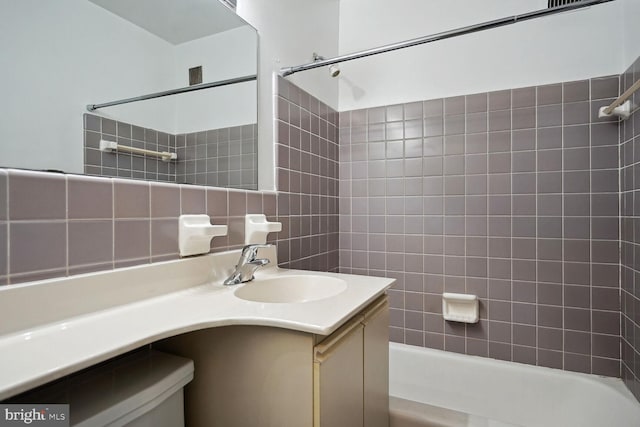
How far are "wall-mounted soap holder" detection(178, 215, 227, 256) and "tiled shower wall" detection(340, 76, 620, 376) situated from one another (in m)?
1.23

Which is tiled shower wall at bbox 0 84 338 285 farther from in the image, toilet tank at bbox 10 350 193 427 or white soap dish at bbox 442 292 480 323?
white soap dish at bbox 442 292 480 323

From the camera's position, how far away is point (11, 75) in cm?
67

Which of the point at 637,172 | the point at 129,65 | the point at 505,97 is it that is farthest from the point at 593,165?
the point at 129,65

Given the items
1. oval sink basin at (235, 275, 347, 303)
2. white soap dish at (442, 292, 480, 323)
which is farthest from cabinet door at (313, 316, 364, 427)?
white soap dish at (442, 292, 480, 323)

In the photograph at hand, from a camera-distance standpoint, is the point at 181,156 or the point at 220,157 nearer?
the point at 181,156

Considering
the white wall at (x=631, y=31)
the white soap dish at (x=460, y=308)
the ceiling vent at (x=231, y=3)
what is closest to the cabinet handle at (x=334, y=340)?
the white soap dish at (x=460, y=308)

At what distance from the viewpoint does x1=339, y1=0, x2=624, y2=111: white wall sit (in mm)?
1563

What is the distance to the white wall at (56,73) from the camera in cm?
67

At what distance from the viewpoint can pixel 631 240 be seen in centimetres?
138

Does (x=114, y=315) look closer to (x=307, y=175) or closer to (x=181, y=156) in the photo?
(x=181, y=156)

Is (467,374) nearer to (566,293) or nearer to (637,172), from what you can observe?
(566,293)

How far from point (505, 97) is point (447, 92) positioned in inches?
12.4

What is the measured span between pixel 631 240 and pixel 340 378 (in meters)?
1.52

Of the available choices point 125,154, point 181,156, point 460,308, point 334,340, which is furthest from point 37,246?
point 460,308
